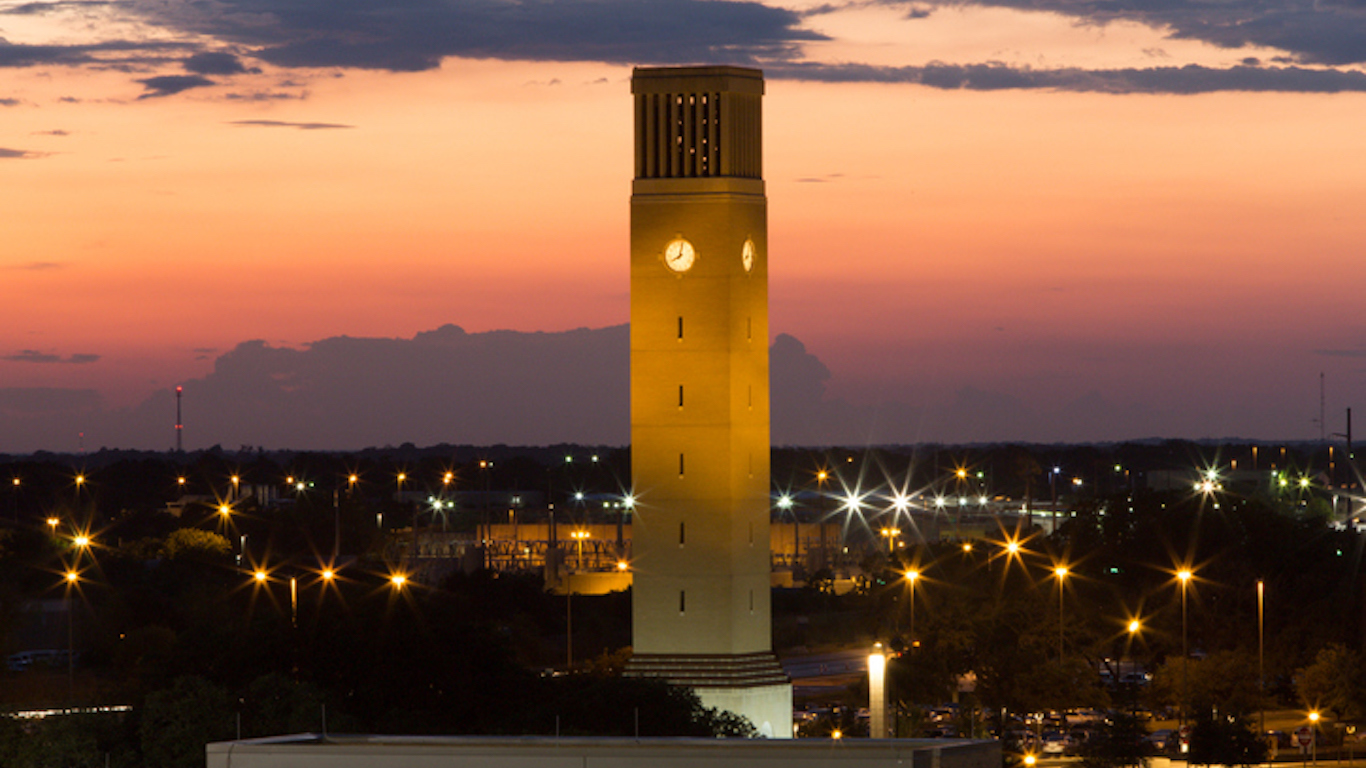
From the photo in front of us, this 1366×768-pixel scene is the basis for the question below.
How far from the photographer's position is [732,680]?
62500 mm

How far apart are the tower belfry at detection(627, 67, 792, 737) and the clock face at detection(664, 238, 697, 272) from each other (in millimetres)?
30

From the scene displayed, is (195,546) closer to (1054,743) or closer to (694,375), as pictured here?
(694,375)

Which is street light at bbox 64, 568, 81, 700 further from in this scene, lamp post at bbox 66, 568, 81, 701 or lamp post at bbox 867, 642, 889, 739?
lamp post at bbox 867, 642, 889, 739

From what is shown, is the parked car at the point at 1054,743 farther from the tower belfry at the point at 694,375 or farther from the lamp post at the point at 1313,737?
the tower belfry at the point at 694,375

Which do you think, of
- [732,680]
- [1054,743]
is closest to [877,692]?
[732,680]

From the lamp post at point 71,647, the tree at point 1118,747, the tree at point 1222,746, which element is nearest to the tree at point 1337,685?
the tree at point 1222,746

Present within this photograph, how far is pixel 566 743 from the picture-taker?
35031 mm

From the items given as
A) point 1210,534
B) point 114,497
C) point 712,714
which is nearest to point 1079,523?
point 1210,534

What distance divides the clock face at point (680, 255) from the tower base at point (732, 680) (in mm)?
11617

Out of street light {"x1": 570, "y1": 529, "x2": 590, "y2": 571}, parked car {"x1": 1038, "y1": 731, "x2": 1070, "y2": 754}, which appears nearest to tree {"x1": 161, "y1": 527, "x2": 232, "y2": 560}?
street light {"x1": 570, "y1": 529, "x2": 590, "y2": 571}

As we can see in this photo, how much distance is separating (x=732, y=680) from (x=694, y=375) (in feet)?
29.9

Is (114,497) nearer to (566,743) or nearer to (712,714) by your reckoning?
(712,714)

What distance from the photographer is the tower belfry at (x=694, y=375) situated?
207 ft

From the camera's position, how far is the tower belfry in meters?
63.1
